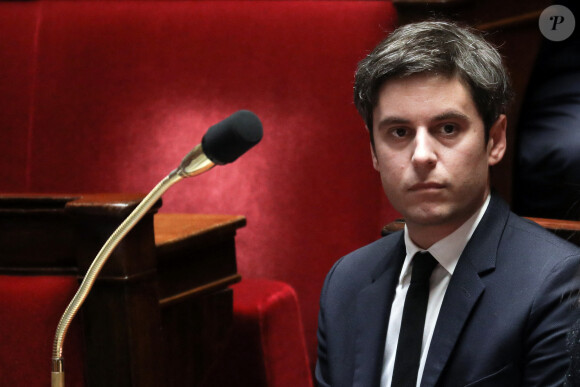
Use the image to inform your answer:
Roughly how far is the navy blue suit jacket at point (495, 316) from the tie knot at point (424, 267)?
0.02m

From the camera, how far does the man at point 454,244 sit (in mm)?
496

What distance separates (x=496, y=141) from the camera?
1.80ft

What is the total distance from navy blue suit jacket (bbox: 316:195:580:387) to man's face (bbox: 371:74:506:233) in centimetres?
3

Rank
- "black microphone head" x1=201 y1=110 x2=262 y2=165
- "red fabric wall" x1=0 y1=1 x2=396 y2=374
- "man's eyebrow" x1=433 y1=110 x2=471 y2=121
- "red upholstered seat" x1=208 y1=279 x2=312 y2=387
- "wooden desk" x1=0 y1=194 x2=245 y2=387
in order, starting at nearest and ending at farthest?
"black microphone head" x1=201 y1=110 x2=262 y2=165, "man's eyebrow" x1=433 y1=110 x2=471 y2=121, "wooden desk" x1=0 y1=194 x2=245 y2=387, "red upholstered seat" x1=208 y1=279 x2=312 y2=387, "red fabric wall" x1=0 y1=1 x2=396 y2=374

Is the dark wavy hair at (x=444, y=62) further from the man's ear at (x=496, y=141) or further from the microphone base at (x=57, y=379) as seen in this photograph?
the microphone base at (x=57, y=379)

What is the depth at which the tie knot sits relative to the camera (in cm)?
54

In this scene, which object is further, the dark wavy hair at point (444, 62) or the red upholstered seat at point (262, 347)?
the red upholstered seat at point (262, 347)

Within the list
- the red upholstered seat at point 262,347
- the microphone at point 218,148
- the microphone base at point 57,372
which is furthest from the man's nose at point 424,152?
the red upholstered seat at point 262,347

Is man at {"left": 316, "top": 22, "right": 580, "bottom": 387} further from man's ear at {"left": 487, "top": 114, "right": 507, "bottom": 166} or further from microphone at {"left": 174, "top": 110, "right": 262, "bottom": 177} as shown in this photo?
microphone at {"left": 174, "top": 110, "right": 262, "bottom": 177}

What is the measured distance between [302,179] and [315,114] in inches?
3.5

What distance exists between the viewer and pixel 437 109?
515mm

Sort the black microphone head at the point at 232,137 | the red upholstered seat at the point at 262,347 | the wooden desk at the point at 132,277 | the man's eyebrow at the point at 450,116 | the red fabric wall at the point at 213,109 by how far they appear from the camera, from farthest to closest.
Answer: the red fabric wall at the point at 213,109 → the red upholstered seat at the point at 262,347 → the wooden desk at the point at 132,277 → the man's eyebrow at the point at 450,116 → the black microphone head at the point at 232,137

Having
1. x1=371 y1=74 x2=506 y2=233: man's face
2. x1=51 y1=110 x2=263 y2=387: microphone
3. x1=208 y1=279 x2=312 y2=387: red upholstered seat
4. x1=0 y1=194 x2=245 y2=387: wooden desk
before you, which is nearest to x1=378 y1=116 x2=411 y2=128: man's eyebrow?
x1=371 y1=74 x2=506 y2=233: man's face

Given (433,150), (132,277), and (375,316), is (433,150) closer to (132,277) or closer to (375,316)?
(375,316)
